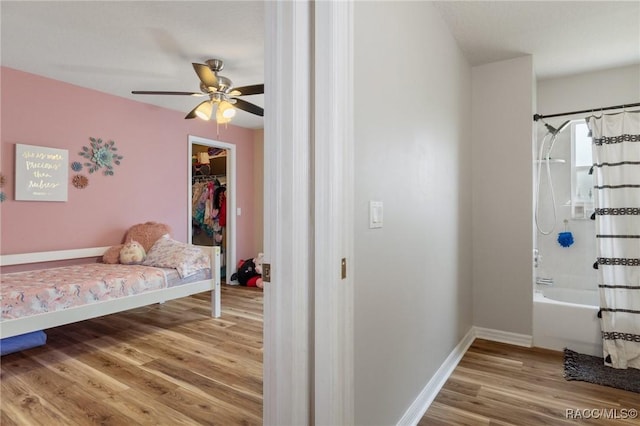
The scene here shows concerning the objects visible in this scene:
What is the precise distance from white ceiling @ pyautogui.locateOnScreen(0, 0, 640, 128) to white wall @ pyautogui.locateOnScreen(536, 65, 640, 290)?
14 centimetres

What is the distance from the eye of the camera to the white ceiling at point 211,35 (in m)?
2.19

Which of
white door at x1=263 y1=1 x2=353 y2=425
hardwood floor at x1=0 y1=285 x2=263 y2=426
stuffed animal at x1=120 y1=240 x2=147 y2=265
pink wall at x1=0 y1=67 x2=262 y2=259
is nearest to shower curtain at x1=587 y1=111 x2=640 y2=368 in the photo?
white door at x1=263 y1=1 x2=353 y2=425

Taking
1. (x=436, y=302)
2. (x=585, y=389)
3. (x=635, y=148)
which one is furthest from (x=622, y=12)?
(x=585, y=389)

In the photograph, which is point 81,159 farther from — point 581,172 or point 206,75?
point 581,172

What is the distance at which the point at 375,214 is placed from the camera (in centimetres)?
146

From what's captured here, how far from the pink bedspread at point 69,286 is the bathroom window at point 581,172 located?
13.0 ft

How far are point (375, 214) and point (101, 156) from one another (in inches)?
138

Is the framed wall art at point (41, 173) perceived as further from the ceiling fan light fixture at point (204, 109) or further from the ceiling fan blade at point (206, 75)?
the ceiling fan blade at point (206, 75)

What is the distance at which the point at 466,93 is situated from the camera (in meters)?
2.93

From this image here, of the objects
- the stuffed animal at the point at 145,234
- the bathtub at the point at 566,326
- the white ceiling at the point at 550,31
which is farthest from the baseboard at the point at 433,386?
the stuffed animal at the point at 145,234

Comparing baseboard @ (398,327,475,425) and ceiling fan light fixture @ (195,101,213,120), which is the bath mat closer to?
baseboard @ (398,327,475,425)

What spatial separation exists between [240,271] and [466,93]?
148 inches

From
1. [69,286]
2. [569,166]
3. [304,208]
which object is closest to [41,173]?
[69,286]

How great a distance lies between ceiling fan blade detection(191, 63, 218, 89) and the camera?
8.43 feet
